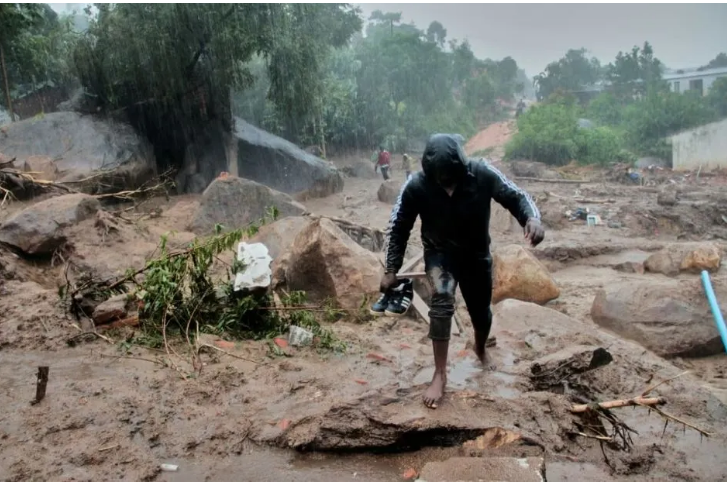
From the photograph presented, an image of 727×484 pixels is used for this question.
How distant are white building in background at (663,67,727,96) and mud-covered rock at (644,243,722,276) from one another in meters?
23.0

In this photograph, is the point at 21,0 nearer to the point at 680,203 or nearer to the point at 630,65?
the point at 680,203

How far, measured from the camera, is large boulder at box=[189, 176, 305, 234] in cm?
1057

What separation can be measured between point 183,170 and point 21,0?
227 inches

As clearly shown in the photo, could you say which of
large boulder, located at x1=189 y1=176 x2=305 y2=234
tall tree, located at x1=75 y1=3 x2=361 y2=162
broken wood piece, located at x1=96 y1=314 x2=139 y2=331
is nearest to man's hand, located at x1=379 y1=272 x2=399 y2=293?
broken wood piece, located at x1=96 y1=314 x2=139 y2=331

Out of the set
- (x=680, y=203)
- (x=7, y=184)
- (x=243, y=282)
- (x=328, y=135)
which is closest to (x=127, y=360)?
(x=243, y=282)

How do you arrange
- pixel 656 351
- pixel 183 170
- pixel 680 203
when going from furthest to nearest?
pixel 183 170 < pixel 680 203 < pixel 656 351

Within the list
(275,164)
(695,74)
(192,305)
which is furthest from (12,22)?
(695,74)

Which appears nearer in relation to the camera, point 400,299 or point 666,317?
point 400,299

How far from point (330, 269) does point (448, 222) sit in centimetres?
294

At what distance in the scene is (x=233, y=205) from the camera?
10.8 meters

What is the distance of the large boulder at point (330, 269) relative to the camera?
6.36 metres

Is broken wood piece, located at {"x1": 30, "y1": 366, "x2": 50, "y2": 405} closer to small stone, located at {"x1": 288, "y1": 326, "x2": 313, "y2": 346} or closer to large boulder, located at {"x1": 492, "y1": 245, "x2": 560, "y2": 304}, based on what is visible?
small stone, located at {"x1": 288, "y1": 326, "x2": 313, "y2": 346}

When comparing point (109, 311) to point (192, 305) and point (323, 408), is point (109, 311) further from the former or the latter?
point (323, 408)

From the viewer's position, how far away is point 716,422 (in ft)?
12.7
